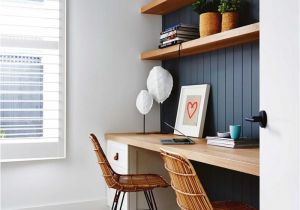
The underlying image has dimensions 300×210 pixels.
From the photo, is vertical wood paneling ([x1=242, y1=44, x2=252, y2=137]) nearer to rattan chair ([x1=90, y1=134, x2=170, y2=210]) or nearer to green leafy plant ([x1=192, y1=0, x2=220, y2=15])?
green leafy plant ([x1=192, y1=0, x2=220, y2=15])

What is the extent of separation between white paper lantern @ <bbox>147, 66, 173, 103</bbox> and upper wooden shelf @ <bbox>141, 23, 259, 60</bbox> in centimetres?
15

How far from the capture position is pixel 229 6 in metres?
2.69

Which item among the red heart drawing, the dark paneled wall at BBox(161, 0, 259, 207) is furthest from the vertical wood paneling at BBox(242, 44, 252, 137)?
the red heart drawing

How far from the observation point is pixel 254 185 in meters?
2.61

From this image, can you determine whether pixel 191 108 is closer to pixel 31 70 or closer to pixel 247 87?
pixel 247 87

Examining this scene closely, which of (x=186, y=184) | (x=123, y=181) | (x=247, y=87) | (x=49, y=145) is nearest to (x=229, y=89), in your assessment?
(x=247, y=87)

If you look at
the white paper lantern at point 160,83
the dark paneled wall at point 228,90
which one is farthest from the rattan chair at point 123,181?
the white paper lantern at point 160,83

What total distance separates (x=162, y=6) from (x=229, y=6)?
0.96 metres

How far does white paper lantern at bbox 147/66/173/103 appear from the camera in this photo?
3.44 m

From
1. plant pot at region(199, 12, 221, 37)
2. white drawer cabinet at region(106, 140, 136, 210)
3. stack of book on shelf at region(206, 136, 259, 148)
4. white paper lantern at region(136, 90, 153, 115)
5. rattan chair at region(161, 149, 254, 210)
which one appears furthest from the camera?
white paper lantern at region(136, 90, 153, 115)
